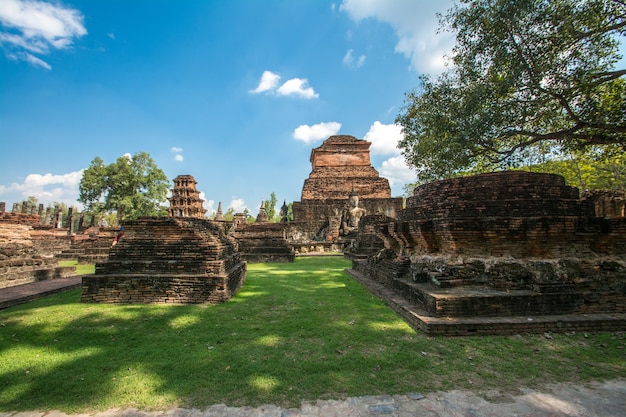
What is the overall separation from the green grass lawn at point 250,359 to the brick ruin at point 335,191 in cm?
1562

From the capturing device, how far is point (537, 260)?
5.02 m

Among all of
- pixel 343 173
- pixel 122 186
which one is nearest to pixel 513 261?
pixel 343 173

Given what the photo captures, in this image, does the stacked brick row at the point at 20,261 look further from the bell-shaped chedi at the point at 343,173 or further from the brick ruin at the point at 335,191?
the bell-shaped chedi at the point at 343,173

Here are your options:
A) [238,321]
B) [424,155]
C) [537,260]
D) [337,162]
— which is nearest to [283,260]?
[424,155]

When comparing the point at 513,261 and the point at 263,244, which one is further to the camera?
the point at 263,244

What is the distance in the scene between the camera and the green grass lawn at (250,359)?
275 cm

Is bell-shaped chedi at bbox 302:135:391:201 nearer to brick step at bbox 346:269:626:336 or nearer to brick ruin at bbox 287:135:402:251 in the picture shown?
brick ruin at bbox 287:135:402:251

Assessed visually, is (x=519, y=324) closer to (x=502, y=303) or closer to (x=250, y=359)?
(x=502, y=303)

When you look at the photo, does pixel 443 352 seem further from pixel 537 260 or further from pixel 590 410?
pixel 537 260

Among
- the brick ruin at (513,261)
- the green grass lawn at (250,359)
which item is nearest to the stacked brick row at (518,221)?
the brick ruin at (513,261)

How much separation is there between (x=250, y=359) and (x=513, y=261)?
4286mm

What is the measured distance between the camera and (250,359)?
340 centimetres

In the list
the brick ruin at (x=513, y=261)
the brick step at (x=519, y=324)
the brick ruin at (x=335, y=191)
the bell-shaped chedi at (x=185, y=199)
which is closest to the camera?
the brick step at (x=519, y=324)

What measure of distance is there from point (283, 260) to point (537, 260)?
10.5 m
